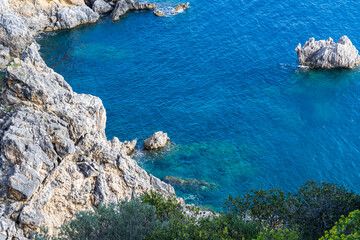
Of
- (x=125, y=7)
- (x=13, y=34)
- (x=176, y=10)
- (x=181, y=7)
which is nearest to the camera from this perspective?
(x=13, y=34)

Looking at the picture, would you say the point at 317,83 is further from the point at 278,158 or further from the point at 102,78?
the point at 102,78

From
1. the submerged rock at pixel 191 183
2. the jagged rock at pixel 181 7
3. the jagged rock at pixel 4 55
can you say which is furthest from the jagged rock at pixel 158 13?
the submerged rock at pixel 191 183

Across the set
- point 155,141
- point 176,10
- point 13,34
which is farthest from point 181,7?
point 155,141

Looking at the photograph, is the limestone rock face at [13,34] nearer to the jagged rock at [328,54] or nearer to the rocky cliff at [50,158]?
the rocky cliff at [50,158]

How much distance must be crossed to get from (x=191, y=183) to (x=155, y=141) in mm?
11345

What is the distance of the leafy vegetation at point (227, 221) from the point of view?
38.7 metres

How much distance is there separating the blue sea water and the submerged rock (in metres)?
0.78

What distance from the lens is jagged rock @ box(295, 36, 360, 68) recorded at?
96.3 meters

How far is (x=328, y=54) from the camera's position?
96.4 metres

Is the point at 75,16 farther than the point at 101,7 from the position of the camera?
No

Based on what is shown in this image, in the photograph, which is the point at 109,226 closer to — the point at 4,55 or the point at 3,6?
the point at 4,55

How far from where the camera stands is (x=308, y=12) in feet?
390

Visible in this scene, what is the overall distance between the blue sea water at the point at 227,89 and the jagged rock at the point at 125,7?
196cm

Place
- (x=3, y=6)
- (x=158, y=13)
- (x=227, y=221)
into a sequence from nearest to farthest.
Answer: (x=227, y=221) < (x=3, y=6) < (x=158, y=13)
